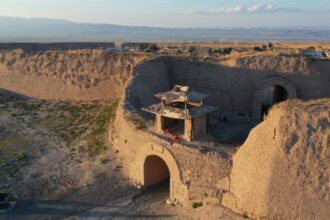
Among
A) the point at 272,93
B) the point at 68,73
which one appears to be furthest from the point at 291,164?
the point at 68,73

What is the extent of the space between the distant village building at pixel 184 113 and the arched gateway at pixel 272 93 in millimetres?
6987

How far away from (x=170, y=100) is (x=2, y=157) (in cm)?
934

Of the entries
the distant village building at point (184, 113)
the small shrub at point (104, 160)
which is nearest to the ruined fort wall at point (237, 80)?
the distant village building at point (184, 113)

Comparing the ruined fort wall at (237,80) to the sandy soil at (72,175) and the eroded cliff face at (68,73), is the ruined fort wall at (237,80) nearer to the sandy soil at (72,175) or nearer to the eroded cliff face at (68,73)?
the eroded cliff face at (68,73)

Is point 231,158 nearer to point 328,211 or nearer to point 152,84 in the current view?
point 328,211

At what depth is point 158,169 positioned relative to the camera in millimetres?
16641

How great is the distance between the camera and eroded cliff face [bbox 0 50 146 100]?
85.8 ft

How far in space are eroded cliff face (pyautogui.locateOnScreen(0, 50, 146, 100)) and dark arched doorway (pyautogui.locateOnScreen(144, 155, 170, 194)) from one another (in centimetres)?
1008

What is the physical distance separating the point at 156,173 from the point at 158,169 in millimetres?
209

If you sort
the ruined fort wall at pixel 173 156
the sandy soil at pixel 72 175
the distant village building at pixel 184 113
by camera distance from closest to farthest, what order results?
Answer: the ruined fort wall at pixel 173 156
the sandy soil at pixel 72 175
the distant village building at pixel 184 113

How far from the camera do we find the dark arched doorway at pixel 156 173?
16.0 meters

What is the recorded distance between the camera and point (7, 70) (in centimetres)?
2991

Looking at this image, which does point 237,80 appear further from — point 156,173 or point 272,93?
point 156,173

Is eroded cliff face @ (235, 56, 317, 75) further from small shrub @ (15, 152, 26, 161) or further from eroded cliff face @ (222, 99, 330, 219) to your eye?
small shrub @ (15, 152, 26, 161)
